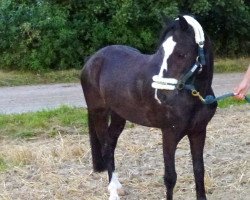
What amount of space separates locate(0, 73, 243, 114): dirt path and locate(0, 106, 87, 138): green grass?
1.52 m

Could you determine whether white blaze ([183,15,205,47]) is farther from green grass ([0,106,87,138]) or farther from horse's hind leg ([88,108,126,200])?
green grass ([0,106,87,138])

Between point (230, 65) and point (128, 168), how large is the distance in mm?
11500

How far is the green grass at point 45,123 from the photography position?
27.8 ft

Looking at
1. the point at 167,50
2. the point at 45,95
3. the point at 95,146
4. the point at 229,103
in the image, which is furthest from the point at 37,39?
the point at 167,50

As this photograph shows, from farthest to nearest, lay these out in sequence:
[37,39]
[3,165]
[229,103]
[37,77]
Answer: [37,39] < [37,77] < [229,103] < [3,165]

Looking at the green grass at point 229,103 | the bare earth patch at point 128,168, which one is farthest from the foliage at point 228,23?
the bare earth patch at point 128,168

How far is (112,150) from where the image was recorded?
19.1ft

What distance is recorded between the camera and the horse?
4.47 metres

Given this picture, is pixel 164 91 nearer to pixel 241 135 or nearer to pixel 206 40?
pixel 206 40

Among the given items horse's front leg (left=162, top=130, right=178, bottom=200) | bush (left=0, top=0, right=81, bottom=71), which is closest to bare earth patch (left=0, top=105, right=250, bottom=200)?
horse's front leg (left=162, top=130, right=178, bottom=200)

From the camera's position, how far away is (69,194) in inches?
222

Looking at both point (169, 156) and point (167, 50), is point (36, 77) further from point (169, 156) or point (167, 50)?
point (167, 50)

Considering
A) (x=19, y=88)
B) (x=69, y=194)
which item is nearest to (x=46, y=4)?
(x=19, y=88)

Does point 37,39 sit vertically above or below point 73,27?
below
